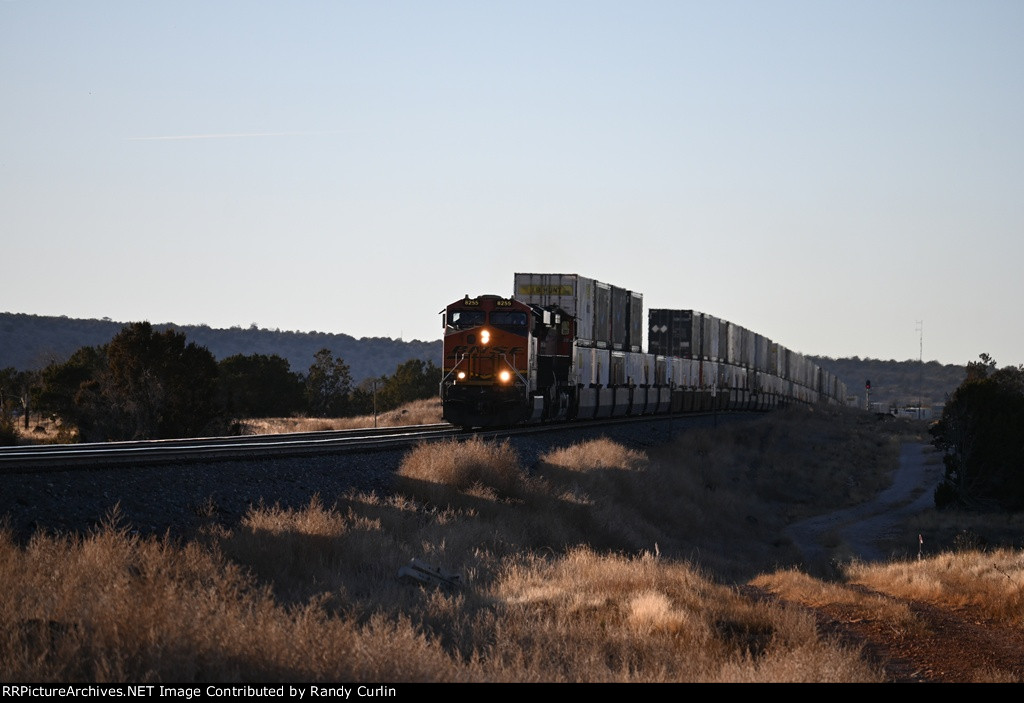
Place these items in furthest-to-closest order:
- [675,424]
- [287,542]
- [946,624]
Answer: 1. [675,424]
2. [946,624]
3. [287,542]

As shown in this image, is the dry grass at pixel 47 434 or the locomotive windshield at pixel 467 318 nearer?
the locomotive windshield at pixel 467 318

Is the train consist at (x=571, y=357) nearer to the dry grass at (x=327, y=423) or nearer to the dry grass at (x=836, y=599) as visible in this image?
the dry grass at (x=327, y=423)

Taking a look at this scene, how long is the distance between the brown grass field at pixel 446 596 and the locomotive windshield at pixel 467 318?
24.5 ft

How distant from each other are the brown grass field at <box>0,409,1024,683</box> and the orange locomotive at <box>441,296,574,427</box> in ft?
18.6

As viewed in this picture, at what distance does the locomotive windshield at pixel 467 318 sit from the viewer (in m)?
32.5

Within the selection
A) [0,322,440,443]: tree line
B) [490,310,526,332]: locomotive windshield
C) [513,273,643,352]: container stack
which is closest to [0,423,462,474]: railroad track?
[490,310,526,332]: locomotive windshield

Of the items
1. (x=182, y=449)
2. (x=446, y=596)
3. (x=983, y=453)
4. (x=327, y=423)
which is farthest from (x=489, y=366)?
(x=983, y=453)

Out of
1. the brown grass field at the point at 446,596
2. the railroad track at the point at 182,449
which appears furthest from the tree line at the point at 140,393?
the brown grass field at the point at 446,596

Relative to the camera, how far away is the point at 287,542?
1420 centimetres

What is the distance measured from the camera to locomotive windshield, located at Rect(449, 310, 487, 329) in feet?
107
